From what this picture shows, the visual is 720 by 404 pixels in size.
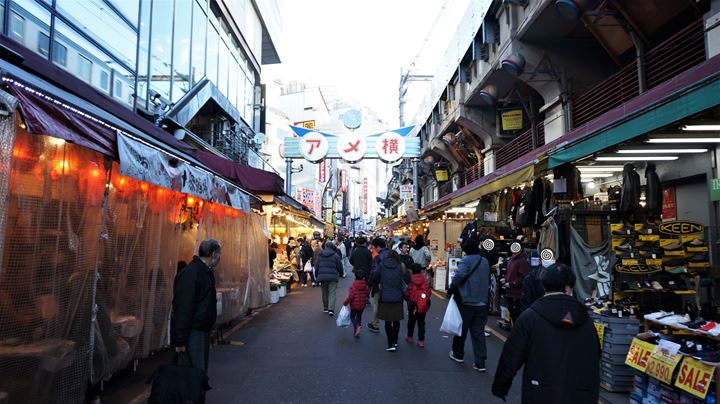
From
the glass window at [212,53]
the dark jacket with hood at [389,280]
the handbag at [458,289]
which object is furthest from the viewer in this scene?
the glass window at [212,53]

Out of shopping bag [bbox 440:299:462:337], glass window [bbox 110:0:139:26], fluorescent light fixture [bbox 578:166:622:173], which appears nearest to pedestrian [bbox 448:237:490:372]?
shopping bag [bbox 440:299:462:337]

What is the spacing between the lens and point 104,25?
9906mm

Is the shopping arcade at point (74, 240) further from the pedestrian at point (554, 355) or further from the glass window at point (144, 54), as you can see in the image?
the glass window at point (144, 54)

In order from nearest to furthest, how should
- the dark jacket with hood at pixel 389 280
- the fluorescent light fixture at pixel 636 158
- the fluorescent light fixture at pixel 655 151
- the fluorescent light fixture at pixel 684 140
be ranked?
1. the fluorescent light fixture at pixel 684 140
2. the fluorescent light fixture at pixel 655 151
3. the dark jacket with hood at pixel 389 280
4. the fluorescent light fixture at pixel 636 158

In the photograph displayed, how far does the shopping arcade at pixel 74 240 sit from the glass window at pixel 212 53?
11.0 meters

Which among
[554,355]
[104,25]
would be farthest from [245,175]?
[554,355]

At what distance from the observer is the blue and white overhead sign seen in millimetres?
21922

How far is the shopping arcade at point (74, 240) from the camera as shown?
12.2ft

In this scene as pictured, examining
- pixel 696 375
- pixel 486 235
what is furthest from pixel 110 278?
pixel 486 235

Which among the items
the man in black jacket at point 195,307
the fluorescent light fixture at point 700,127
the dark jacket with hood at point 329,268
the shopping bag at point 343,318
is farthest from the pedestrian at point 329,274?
the fluorescent light fixture at point 700,127

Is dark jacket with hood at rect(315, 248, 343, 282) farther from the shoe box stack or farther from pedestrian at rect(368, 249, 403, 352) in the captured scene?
the shoe box stack

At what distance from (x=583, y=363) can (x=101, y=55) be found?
35.6 feet

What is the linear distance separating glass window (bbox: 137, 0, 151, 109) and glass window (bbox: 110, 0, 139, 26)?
1.06 ft

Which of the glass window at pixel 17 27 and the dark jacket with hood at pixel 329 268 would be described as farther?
the dark jacket with hood at pixel 329 268
